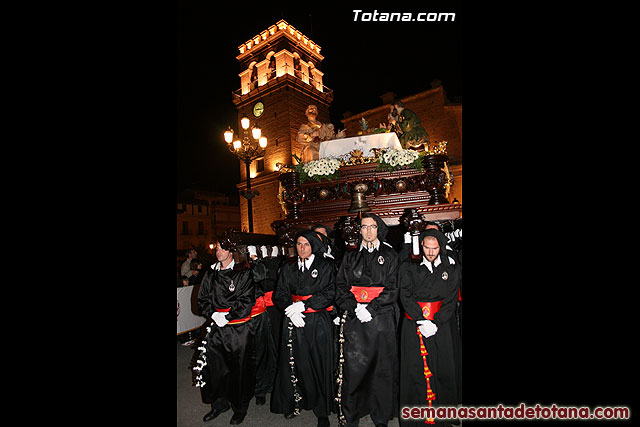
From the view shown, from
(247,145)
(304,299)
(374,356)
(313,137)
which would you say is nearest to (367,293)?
(374,356)

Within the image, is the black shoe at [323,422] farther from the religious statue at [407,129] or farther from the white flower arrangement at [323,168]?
the religious statue at [407,129]

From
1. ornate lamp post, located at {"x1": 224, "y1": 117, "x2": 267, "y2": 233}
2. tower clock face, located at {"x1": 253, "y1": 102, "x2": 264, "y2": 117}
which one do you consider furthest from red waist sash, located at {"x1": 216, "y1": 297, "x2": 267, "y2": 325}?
tower clock face, located at {"x1": 253, "y1": 102, "x2": 264, "y2": 117}

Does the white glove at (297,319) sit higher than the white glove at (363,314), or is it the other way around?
the white glove at (363,314)

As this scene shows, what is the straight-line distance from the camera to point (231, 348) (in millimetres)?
4086

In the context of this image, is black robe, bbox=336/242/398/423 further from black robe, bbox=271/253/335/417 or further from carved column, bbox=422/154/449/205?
carved column, bbox=422/154/449/205

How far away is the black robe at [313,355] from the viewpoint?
3.88 metres

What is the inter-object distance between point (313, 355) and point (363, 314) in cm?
93

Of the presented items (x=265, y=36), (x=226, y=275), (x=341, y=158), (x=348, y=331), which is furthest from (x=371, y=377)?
(x=265, y=36)

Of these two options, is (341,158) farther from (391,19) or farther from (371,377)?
(371,377)

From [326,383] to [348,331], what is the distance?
0.77m

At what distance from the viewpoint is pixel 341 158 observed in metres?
6.39

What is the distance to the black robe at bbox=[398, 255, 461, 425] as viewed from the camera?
3445 mm

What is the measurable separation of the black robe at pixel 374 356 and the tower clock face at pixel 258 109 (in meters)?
24.3
